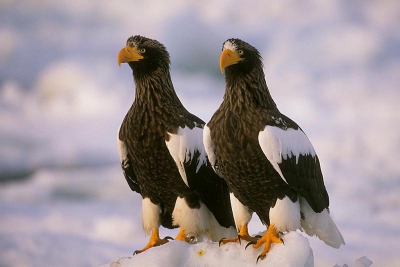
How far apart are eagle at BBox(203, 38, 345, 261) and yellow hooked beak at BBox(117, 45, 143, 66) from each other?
1.34m

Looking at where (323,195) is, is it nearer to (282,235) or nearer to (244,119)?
(282,235)

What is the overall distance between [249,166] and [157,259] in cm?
165

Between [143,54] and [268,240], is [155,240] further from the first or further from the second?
[143,54]

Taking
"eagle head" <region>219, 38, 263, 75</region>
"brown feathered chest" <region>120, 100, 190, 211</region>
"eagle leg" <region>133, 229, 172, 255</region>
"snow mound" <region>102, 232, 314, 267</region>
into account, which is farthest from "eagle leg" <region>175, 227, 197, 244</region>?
"eagle head" <region>219, 38, 263, 75</region>

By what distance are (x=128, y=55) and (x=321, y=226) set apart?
11.5ft

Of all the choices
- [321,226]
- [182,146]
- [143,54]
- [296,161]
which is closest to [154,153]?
[182,146]

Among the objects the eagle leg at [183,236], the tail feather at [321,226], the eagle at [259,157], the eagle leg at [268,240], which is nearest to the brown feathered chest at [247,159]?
the eagle at [259,157]

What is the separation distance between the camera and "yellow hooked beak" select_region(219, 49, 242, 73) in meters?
8.43

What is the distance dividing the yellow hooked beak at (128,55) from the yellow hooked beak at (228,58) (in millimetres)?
1453

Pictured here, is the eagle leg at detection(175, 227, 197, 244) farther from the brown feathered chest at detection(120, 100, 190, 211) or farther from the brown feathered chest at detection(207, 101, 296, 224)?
the brown feathered chest at detection(207, 101, 296, 224)

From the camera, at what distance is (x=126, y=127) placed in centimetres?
953

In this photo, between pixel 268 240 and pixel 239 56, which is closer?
pixel 268 240

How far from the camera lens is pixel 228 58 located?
8508 mm

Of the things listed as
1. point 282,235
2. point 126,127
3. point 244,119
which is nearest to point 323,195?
point 282,235
